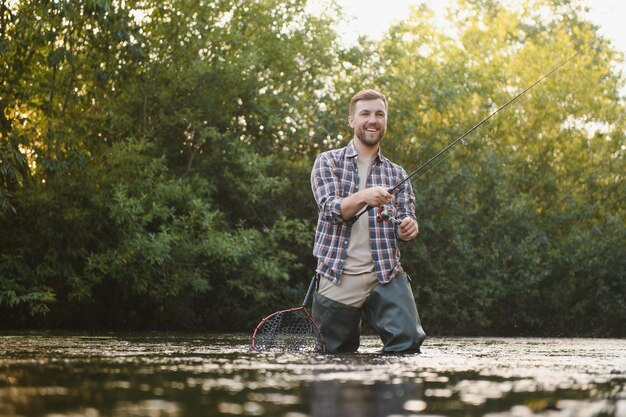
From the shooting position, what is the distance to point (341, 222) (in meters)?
6.67

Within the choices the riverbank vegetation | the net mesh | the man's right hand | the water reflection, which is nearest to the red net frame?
the net mesh

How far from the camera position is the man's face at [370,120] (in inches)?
269

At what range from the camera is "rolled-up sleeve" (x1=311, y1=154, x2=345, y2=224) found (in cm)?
657

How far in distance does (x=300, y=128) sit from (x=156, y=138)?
112 inches

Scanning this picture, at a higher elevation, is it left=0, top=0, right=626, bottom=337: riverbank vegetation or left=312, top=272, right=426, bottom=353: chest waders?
left=0, top=0, right=626, bottom=337: riverbank vegetation

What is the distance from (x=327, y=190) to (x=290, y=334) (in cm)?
93

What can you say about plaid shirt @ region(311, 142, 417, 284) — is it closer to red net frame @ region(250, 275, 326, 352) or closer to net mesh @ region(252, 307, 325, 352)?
red net frame @ region(250, 275, 326, 352)

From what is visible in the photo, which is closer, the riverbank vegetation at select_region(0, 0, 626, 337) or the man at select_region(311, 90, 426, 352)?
the man at select_region(311, 90, 426, 352)

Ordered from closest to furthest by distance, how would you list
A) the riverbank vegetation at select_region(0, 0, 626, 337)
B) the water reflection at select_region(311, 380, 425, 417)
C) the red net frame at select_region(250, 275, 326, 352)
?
the water reflection at select_region(311, 380, 425, 417)
the red net frame at select_region(250, 275, 326, 352)
the riverbank vegetation at select_region(0, 0, 626, 337)

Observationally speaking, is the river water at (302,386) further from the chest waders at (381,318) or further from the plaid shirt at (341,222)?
the plaid shirt at (341,222)

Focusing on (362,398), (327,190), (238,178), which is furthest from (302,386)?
(238,178)

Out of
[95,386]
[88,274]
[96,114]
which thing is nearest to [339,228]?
[95,386]

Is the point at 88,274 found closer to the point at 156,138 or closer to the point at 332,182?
the point at 156,138

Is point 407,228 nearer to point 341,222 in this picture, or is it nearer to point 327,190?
point 341,222
